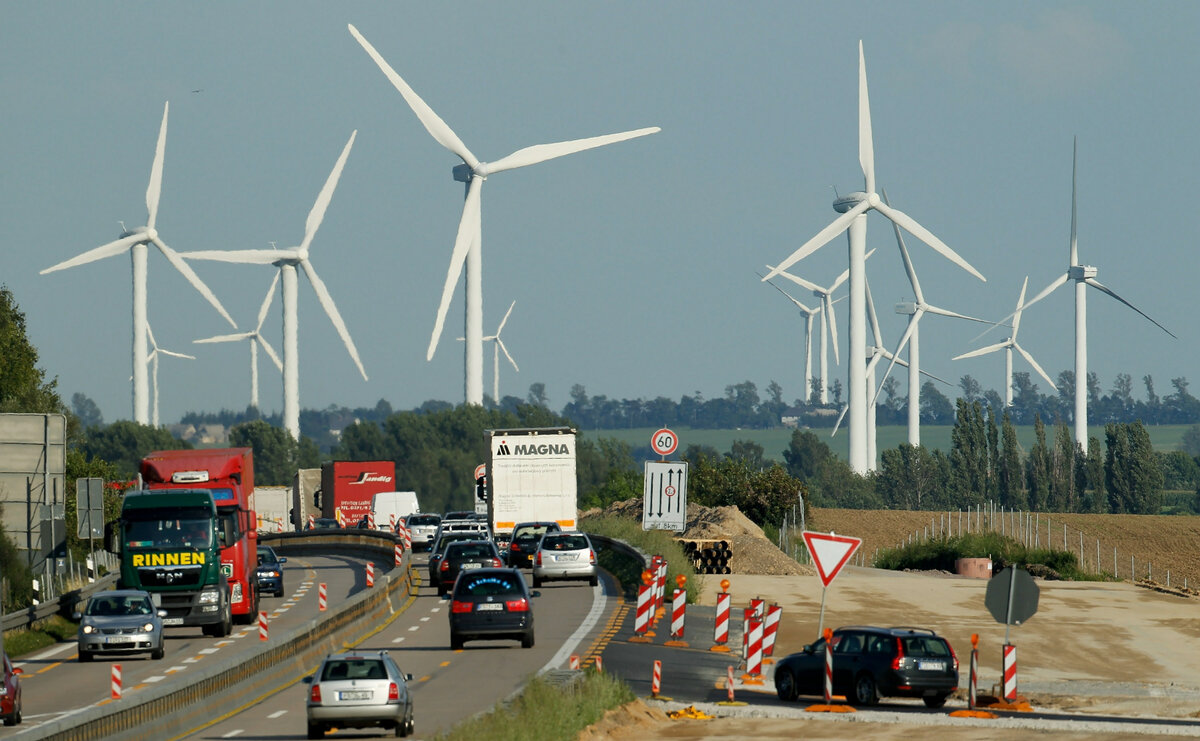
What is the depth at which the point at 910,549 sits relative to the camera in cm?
8000

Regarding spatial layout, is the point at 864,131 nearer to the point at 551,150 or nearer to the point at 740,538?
the point at 551,150

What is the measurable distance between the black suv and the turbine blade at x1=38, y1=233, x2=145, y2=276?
80.6 meters

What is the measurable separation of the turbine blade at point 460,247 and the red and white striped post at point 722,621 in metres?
51.6

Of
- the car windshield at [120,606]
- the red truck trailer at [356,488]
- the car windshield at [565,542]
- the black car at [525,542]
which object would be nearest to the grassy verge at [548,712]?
the car windshield at [120,606]

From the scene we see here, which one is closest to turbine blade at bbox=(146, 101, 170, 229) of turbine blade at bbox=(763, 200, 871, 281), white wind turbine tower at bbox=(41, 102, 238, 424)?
white wind turbine tower at bbox=(41, 102, 238, 424)

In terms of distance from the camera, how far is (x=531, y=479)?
189 feet

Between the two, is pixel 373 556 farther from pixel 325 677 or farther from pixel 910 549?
pixel 325 677

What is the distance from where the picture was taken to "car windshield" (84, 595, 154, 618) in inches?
1374

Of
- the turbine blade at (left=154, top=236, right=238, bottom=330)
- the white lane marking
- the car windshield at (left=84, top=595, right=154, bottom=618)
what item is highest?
the turbine blade at (left=154, top=236, right=238, bottom=330)

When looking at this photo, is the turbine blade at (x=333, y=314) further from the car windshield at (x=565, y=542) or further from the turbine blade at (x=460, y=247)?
the car windshield at (x=565, y=542)

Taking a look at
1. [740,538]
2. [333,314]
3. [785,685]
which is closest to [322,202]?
[333,314]

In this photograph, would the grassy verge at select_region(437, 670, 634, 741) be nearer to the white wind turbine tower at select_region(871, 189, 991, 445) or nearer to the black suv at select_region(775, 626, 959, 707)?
the black suv at select_region(775, 626, 959, 707)

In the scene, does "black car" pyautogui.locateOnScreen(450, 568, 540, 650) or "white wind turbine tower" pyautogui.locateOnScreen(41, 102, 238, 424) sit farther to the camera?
"white wind turbine tower" pyautogui.locateOnScreen(41, 102, 238, 424)

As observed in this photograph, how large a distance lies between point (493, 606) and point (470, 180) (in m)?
76.5
